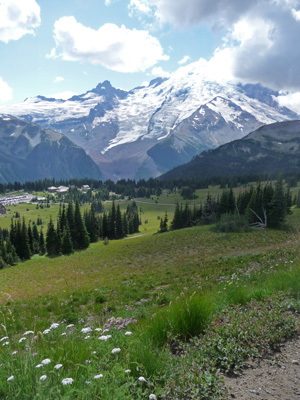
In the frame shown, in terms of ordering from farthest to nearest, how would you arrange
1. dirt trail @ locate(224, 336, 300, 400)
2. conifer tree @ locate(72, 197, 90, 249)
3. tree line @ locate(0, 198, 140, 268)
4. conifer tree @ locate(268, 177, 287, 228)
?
conifer tree @ locate(72, 197, 90, 249), tree line @ locate(0, 198, 140, 268), conifer tree @ locate(268, 177, 287, 228), dirt trail @ locate(224, 336, 300, 400)

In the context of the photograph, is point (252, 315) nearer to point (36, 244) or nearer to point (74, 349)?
point (74, 349)

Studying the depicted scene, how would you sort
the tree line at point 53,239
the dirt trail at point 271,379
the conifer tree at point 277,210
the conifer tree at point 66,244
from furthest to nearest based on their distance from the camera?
the tree line at point 53,239 → the conifer tree at point 66,244 → the conifer tree at point 277,210 → the dirt trail at point 271,379

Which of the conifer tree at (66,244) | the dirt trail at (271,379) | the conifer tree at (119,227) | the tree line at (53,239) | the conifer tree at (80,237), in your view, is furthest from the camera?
the conifer tree at (119,227)

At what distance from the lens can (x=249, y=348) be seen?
4.62 meters

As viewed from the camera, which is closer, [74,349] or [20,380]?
[20,380]

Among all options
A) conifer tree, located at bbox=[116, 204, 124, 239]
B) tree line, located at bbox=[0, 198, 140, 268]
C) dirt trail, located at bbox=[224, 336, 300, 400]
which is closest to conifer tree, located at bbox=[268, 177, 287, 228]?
tree line, located at bbox=[0, 198, 140, 268]

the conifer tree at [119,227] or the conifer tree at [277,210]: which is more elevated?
the conifer tree at [277,210]

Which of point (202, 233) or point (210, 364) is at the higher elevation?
point (210, 364)

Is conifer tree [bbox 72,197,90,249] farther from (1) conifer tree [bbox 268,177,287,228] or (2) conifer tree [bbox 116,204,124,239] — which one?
(1) conifer tree [bbox 268,177,287,228]

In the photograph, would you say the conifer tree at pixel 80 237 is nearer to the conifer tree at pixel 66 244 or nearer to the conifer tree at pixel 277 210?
the conifer tree at pixel 66 244

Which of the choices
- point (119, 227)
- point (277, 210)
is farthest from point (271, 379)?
point (119, 227)

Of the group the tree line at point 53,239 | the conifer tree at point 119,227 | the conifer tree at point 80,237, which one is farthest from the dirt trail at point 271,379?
the conifer tree at point 119,227

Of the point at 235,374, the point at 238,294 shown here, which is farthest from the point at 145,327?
the point at 238,294

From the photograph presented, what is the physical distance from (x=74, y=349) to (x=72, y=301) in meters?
11.3
